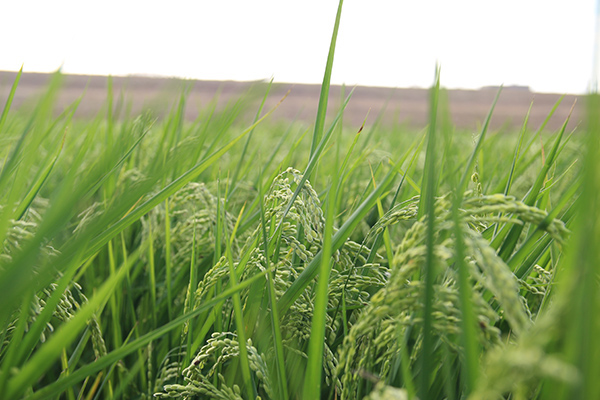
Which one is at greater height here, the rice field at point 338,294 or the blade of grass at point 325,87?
the blade of grass at point 325,87

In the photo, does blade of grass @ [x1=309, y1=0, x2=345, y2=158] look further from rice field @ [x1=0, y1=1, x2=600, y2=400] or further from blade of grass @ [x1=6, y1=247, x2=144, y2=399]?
blade of grass @ [x1=6, y1=247, x2=144, y2=399]

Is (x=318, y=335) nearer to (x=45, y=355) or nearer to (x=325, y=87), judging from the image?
(x=45, y=355)

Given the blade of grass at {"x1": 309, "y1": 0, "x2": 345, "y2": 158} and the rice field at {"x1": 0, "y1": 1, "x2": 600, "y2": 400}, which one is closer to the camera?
→ the rice field at {"x1": 0, "y1": 1, "x2": 600, "y2": 400}

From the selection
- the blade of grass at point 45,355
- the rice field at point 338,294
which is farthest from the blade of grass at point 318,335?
the blade of grass at point 45,355

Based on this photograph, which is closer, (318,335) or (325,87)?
(318,335)

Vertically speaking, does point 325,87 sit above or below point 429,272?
above

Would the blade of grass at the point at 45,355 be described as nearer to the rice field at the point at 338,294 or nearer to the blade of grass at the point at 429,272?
the rice field at the point at 338,294

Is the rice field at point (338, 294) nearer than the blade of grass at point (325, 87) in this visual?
Yes

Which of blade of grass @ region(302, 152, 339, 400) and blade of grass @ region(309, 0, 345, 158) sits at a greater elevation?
blade of grass @ region(309, 0, 345, 158)

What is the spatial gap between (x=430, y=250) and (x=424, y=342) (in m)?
0.05

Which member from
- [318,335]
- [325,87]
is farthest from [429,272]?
[325,87]

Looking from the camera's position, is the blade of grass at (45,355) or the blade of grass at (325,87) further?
the blade of grass at (325,87)

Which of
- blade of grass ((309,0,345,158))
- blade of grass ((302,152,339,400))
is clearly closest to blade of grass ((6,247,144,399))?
blade of grass ((302,152,339,400))

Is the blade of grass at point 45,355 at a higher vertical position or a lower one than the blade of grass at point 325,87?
lower
